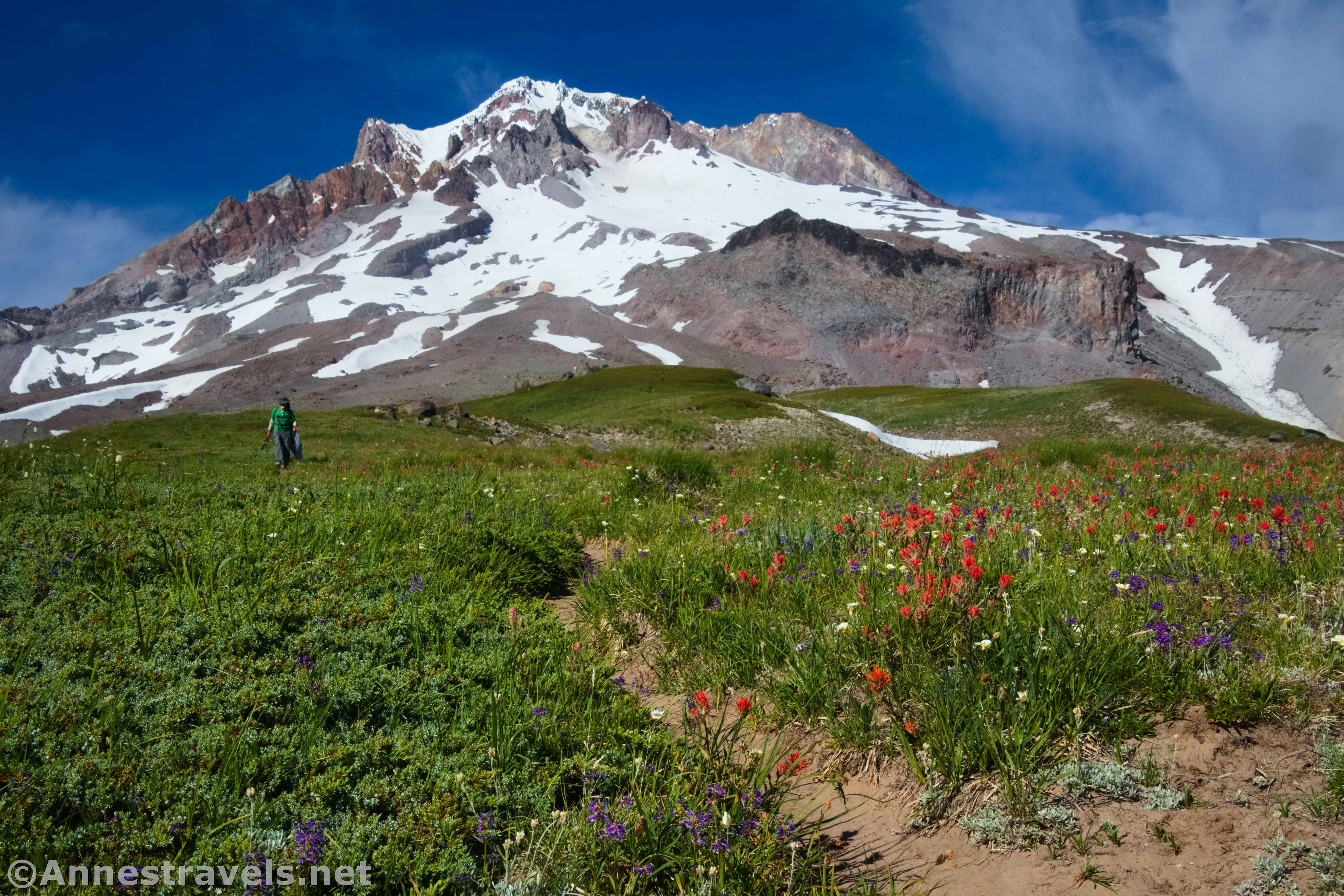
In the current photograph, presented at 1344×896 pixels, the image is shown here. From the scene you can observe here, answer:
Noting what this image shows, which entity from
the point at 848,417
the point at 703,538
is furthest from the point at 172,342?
the point at 703,538

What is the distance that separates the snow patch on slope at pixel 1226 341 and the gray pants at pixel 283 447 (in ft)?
474

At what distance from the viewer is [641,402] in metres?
53.5

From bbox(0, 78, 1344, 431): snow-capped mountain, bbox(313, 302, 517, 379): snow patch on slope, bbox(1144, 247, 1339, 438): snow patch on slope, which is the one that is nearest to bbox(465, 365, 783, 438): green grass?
bbox(0, 78, 1344, 431): snow-capped mountain

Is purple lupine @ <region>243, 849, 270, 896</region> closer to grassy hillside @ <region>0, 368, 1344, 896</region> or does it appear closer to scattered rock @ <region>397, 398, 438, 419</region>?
grassy hillside @ <region>0, 368, 1344, 896</region>

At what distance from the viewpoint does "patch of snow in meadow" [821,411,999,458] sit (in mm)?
43656

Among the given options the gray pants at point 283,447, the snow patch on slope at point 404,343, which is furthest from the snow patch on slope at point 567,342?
the gray pants at point 283,447

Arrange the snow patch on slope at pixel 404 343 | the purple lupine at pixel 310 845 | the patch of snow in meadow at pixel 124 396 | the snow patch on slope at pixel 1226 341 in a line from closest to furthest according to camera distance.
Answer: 1. the purple lupine at pixel 310 845
2. the patch of snow in meadow at pixel 124 396
3. the snow patch on slope at pixel 404 343
4. the snow patch on slope at pixel 1226 341

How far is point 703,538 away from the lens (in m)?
6.63

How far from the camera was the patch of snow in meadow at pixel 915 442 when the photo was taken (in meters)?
43.7

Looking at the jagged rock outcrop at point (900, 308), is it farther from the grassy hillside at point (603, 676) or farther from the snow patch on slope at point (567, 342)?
the grassy hillside at point (603, 676)

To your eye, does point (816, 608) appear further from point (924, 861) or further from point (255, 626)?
point (255, 626)

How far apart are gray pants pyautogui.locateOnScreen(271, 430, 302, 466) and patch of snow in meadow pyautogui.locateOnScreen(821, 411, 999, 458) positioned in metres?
33.4

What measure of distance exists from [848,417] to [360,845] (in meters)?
59.1

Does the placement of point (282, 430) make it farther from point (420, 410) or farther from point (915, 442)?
point (915, 442)
